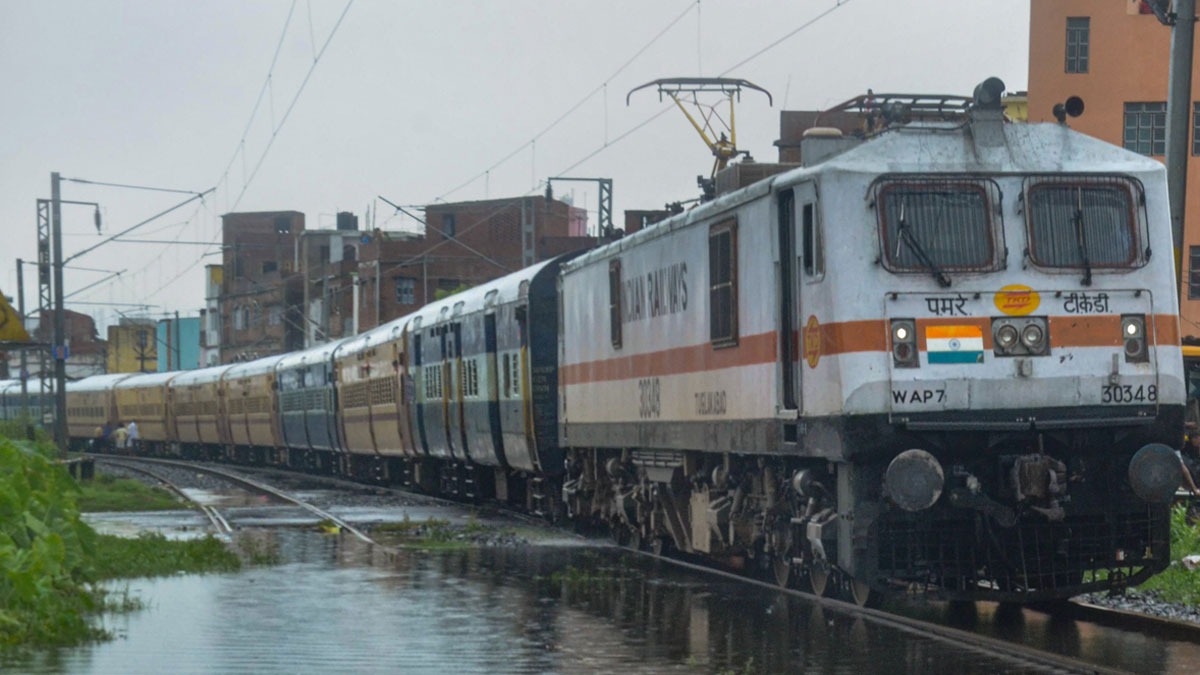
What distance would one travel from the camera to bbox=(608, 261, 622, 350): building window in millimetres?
19359

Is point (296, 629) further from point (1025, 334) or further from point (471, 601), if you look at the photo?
point (1025, 334)

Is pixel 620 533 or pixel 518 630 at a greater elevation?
pixel 620 533

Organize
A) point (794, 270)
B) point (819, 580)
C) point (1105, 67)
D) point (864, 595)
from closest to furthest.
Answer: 1. point (794, 270)
2. point (864, 595)
3. point (819, 580)
4. point (1105, 67)

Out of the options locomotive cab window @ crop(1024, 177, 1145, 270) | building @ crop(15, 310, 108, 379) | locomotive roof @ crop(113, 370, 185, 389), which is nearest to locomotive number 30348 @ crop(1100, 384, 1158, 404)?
locomotive cab window @ crop(1024, 177, 1145, 270)

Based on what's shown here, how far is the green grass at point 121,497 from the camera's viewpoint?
30328 mm

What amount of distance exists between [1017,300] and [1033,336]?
26cm

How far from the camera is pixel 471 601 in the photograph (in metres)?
14.9

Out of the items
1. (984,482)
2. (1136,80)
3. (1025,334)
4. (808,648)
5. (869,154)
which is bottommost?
(808,648)

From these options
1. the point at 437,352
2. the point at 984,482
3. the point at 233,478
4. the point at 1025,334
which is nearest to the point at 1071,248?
the point at 1025,334

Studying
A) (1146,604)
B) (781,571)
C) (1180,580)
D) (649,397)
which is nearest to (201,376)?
(649,397)

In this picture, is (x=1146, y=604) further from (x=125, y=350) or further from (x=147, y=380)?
(x=125, y=350)

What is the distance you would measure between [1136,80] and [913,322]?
38536 mm

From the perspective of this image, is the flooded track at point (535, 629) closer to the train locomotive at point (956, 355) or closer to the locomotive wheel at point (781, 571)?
the locomotive wheel at point (781, 571)

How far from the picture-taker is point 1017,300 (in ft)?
41.5
